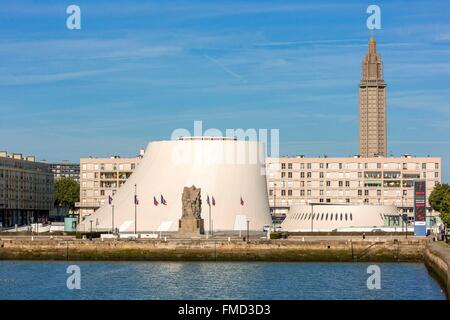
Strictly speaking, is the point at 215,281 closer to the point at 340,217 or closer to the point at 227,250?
the point at 227,250

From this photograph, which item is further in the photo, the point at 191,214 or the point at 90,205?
the point at 90,205

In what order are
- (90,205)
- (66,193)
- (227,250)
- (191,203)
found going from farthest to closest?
(66,193), (90,205), (191,203), (227,250)

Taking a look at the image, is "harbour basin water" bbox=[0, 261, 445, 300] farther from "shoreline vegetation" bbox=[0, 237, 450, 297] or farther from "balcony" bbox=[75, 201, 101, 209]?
"balcony" bbox=[75, 201, 101, 209]

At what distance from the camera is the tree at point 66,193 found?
581ft

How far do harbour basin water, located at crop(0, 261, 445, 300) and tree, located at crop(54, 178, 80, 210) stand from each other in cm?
10010

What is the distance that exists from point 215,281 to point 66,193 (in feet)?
396

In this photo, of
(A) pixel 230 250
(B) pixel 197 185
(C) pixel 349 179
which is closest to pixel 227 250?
(A) pixel 230 250

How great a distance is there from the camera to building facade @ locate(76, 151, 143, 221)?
14438cm

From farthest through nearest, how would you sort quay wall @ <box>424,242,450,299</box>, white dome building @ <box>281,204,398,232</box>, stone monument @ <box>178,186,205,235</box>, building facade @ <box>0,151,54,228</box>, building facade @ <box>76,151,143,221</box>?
building facade @ <box>0,151,54,228</box>, building facade @ <box>76,151,143,221</box>, white dome building @ <box>281,204,398,232</box>, stone monument @ <box>178,186,205,235</box>, quay wall @ <box>424,242,450,299</box>

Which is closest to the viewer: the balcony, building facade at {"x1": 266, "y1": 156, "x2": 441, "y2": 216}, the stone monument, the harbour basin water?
the harbour basin water

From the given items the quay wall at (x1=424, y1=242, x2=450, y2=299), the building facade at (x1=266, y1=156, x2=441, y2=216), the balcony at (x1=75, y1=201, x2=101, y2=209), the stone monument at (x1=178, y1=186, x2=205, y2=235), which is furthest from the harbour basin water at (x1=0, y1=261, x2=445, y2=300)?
the balcony at (x1=75, y1=201, x2=101, y2=209)

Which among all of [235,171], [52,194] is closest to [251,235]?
[235,171]

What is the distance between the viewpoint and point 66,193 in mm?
177250

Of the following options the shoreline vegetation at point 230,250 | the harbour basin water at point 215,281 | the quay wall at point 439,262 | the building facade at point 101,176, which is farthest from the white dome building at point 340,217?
the building facade at point 101,176
